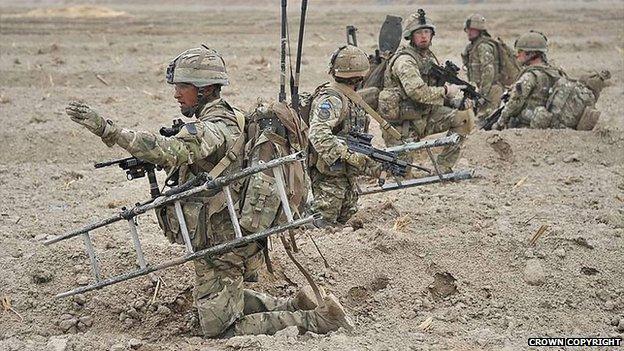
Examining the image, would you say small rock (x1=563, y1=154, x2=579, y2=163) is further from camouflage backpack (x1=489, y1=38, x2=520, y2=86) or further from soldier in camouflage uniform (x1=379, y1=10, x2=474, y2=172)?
camouflage backpack (x1=489, y1=38, x2=520, y2=86)

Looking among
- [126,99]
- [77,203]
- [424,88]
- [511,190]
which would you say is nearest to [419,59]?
[424,88]

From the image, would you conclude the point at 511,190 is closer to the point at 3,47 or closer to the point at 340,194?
the point at 340,194

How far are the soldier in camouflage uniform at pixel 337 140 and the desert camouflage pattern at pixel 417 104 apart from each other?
1395mm

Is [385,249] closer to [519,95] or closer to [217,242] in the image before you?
[217,242]

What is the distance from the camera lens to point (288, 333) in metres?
5.23

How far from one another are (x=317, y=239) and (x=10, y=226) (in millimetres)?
2742

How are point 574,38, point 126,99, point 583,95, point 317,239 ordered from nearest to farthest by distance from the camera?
point 317,239 → point 583,95 → point 126,99 → point 574,38

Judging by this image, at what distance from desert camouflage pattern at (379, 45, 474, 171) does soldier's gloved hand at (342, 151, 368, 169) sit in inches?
70.7

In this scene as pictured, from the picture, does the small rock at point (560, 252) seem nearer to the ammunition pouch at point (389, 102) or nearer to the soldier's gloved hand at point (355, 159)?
the soldier's gloved hand at point (355, 159)

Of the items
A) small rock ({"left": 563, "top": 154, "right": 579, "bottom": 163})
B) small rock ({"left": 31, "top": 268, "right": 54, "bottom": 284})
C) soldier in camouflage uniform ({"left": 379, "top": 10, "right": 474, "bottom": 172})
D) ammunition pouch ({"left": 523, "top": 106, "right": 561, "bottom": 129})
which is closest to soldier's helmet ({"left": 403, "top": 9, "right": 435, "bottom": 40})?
soldier in camouflage uniform ({"left": 379, "top": 10, "right": 474, "bottom": 172})

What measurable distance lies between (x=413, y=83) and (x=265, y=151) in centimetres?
354

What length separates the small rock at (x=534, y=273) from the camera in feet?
20.5

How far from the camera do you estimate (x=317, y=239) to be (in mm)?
7082

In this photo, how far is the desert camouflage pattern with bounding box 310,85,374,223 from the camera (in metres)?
6.61
